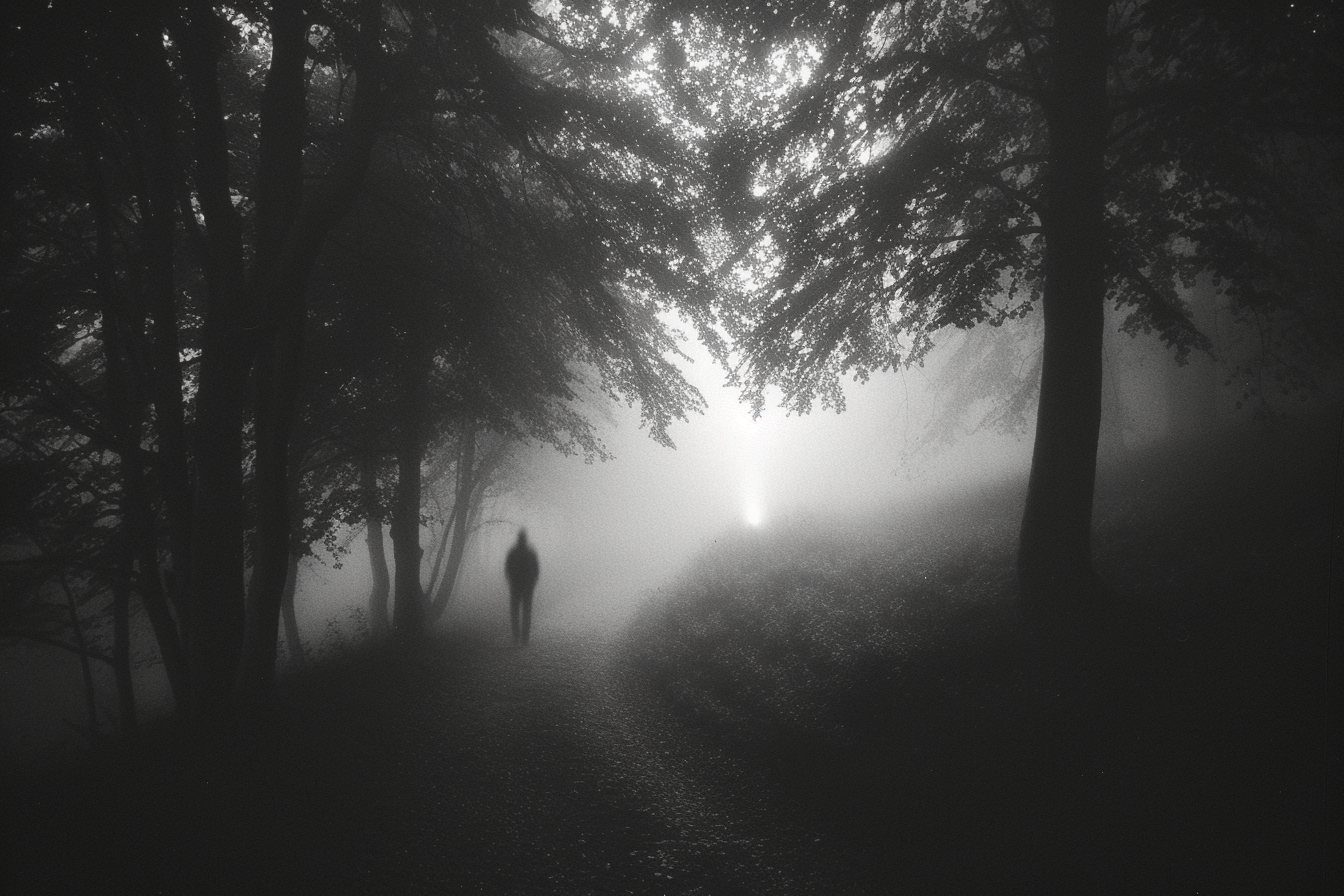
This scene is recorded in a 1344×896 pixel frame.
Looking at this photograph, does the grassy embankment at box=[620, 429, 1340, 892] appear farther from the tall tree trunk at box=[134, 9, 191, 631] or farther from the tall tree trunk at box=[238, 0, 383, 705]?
the tall tree trunk at box=[134, 9, 191, 631]

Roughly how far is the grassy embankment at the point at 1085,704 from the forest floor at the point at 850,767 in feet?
0.07

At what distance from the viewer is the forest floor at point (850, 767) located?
138 inches

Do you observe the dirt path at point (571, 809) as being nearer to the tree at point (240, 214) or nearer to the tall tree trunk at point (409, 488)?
the tree at point (240, 214)

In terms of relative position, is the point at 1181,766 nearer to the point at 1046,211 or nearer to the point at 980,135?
the point at 1046,211

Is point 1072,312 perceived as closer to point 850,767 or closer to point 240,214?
point 850,767

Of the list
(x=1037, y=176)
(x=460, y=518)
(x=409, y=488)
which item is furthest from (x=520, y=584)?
(x=1037, y=176)

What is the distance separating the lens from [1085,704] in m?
4.36

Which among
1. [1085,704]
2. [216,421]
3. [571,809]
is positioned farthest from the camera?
[216,421]

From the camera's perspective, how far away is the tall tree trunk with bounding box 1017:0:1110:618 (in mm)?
5758

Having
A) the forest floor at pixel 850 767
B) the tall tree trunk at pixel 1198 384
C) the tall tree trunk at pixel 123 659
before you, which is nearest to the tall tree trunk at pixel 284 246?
the forest floor at pixel 850 767

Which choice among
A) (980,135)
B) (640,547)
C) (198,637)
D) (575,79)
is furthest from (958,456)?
(198,637)

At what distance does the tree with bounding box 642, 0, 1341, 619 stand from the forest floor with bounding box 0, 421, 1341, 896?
129 cm

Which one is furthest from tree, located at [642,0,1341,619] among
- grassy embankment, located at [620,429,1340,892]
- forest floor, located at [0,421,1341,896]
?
forest floor, located at [0,421,1341,896]

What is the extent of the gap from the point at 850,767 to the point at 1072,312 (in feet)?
17.5
